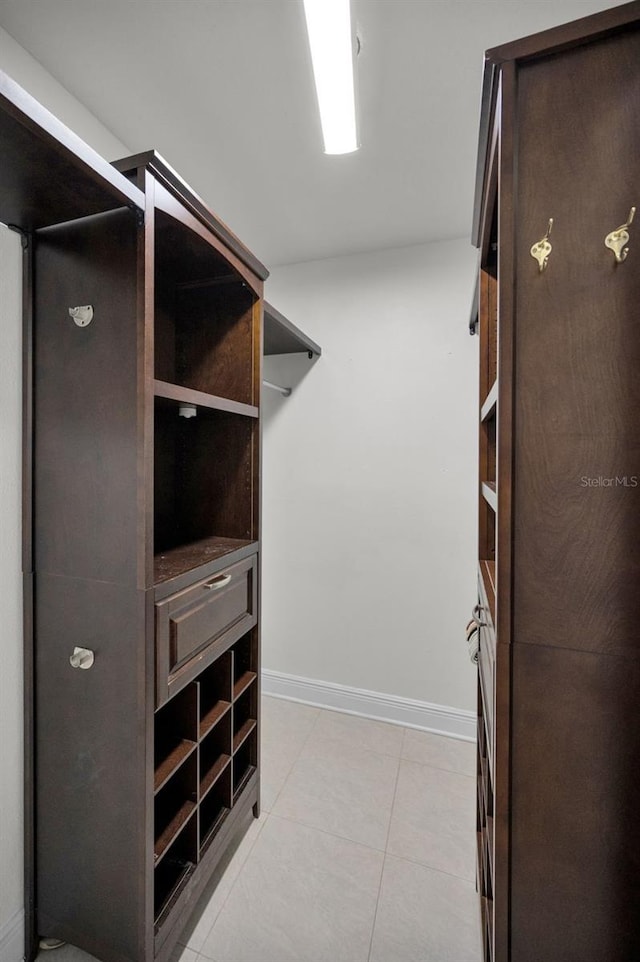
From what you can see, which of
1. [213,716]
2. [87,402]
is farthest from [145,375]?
[213,716]

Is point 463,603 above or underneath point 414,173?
underneath

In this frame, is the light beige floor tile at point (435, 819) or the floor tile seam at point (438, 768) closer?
the light beige floor tile at point (435, 819)

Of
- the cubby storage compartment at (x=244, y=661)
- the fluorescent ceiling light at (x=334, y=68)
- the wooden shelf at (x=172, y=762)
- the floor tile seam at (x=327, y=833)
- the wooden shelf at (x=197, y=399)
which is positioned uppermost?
the fluorescent ceiling light at (x=334, y=68)

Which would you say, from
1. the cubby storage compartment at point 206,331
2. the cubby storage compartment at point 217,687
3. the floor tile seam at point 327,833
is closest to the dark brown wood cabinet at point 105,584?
the cubby storage compartment at point 217,687

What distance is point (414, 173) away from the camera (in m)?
1.71

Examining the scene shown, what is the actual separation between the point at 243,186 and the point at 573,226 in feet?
5.34

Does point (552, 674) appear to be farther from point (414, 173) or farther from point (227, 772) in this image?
point (414, 173)

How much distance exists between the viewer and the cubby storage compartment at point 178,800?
1.26 meters

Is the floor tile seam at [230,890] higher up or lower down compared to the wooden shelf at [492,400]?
lower down

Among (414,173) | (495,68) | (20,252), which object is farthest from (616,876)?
(414,173)

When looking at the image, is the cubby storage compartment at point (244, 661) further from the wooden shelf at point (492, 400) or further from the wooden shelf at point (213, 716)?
the wooden shelf at point (492, 400)

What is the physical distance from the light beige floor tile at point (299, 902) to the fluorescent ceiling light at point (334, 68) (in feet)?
8.25

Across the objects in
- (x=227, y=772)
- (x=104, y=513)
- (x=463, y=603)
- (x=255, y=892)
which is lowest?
(x=255, y=892)

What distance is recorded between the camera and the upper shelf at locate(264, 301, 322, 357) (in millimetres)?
1863
